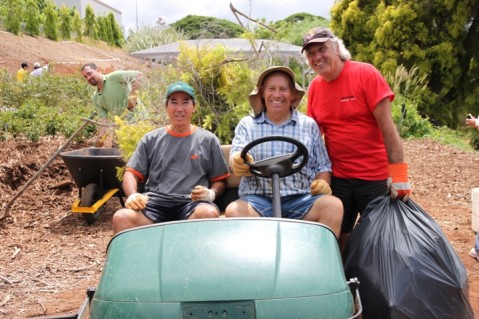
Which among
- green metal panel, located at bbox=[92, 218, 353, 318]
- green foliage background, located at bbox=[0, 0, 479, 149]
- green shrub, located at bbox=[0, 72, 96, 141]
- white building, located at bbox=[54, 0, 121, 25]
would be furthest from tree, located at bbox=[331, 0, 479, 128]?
white building, located at bbox=[54, 0, 121, 25]

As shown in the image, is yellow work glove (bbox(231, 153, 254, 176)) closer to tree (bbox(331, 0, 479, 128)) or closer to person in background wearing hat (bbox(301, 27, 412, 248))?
person in background wearing hat (bbox(301, 27, 412, 248))

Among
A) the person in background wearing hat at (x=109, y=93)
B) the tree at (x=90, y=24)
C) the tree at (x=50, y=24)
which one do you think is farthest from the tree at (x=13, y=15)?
the person in background wearing hat at (x=109, y=93)

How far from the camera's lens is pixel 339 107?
362cm

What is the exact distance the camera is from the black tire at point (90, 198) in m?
6.71

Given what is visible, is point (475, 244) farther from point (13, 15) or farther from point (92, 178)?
point (13, 15)

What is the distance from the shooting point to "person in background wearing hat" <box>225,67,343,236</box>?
3379 mm

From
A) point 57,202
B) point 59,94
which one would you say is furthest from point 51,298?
point 59,94

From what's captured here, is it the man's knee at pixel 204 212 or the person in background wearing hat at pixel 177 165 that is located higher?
the person in background wearing hat at pixel 177 165

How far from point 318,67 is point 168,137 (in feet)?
3.53

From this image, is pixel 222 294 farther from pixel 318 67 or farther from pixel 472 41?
pixel 472 41

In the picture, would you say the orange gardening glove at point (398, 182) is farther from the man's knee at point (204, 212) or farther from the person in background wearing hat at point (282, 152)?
the man's knee at point (204, 212)

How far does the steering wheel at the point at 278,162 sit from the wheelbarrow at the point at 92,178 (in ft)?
11.4

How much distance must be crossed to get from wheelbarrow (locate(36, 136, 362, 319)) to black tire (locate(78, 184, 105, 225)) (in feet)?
14.0

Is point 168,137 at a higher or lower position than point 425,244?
higher
